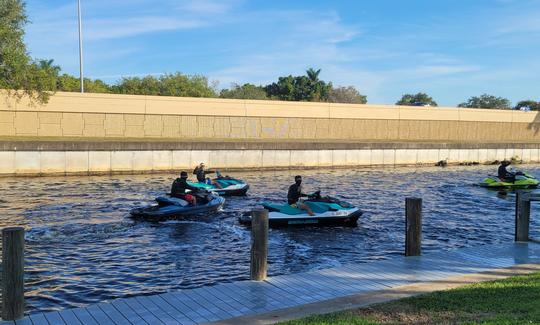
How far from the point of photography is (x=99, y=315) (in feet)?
23.5

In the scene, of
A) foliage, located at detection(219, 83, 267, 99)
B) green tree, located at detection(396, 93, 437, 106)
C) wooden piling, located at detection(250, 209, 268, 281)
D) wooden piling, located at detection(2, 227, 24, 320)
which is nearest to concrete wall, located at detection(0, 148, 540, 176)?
wooden piling, located at detection(250, 209, 268, 281)

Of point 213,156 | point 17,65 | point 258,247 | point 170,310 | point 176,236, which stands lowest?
point 176,236

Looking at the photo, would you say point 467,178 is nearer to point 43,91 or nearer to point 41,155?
point 41,155

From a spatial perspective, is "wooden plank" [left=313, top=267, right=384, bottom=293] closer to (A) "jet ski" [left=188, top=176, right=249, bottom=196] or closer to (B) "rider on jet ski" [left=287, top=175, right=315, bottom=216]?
(B) "rider on jet ski" [left=287, top=175, right=315, bottom=216]

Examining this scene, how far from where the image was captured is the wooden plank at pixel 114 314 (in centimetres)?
689

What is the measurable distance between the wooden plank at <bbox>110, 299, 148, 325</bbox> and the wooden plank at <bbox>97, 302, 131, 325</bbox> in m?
0.04

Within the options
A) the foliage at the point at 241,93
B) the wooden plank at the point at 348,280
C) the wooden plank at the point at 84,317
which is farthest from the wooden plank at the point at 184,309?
the foliage at the point at 241,93

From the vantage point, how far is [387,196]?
24.6m

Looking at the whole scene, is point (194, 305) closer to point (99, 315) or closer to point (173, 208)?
point (99, 315)

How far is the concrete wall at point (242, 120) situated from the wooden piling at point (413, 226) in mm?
→ 35413

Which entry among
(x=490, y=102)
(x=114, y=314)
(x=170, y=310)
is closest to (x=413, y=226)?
(x=170, y=310)

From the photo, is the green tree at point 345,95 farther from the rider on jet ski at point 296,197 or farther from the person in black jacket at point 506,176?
the rider on jet ski at point 296,197

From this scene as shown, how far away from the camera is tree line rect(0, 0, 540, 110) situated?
37.9 m

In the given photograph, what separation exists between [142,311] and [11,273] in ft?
5.67
